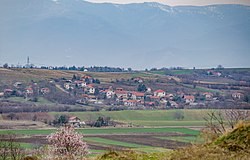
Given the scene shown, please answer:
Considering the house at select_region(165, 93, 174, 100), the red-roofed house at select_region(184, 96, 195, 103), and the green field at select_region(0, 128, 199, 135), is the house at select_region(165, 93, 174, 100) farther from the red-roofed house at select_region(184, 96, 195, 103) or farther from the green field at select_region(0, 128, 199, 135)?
the green field at select_region(0, 128, 199, 135)

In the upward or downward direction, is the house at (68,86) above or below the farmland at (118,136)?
above

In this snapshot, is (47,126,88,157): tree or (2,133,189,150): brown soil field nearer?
(47,126,88,157): tree

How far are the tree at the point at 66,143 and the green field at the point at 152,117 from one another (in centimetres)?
5928

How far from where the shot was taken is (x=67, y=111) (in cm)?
9219

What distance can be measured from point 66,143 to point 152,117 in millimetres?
68637

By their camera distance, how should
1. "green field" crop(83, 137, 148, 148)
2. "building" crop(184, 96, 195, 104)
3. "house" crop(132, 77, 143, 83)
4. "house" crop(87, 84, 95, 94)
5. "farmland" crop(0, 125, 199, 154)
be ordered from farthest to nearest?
"house" crop(132, 77, 143, 83) < "house" crop(87, 84, 95, 94) < "building" crop(184, 96, 195, 104) < "green field" crop(83, 137, 148, 148) < "farmland" crop(0, 125, 199, 154)

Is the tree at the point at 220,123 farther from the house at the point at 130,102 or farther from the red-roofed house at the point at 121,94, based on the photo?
the red-roofed house at the point at 121,94

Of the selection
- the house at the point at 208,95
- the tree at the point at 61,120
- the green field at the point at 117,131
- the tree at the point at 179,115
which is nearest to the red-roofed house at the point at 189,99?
the house at the point at 208,95

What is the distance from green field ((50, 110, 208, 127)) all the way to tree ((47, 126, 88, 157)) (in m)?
59.3

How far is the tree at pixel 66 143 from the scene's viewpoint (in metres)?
19.1

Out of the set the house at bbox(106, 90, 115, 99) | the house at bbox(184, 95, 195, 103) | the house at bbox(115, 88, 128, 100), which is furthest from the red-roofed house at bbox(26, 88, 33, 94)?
the house at bbox(184, 95, 195, 103)

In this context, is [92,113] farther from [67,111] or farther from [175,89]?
[175,89]

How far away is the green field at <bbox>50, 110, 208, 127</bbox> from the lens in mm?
84000

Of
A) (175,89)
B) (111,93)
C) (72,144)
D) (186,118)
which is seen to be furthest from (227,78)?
(72,144)
